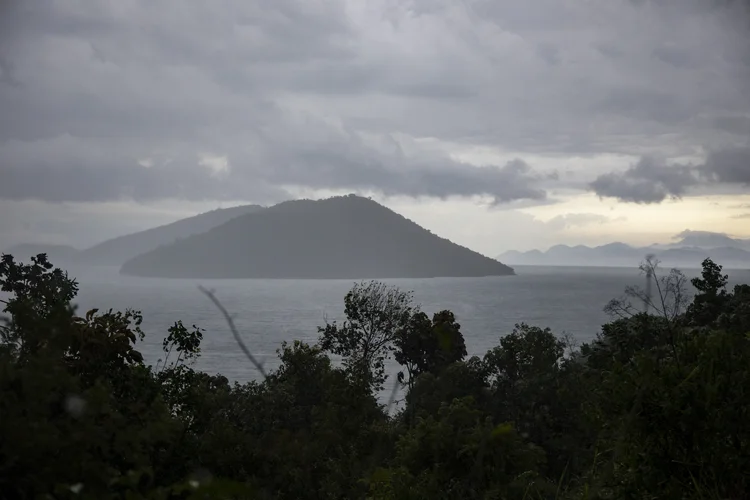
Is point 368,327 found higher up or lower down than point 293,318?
higher up

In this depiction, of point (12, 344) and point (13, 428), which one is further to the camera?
point (12, 344)

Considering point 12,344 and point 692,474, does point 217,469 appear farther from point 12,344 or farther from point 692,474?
point 12,344

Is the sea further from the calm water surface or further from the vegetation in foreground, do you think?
the vegetation in foreground

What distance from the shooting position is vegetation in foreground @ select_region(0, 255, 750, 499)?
7.60 feet

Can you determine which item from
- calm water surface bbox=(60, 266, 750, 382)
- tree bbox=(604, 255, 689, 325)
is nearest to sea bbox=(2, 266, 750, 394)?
calm water surface bbox=(60, 266, 750, 382)

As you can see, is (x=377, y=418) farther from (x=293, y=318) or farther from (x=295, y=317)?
(x=295, y=317)

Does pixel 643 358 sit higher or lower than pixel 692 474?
higher

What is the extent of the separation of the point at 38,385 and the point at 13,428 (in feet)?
0.67

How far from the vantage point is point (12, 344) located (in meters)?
2.70

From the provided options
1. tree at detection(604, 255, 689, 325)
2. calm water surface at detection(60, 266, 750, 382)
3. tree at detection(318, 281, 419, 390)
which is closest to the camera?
tree at detection(604, 255, 689, 325)

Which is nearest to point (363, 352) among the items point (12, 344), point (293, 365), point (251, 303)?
point (293, 365)

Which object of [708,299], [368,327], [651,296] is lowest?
[368,327]

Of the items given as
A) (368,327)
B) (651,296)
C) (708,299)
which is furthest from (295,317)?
(651,296)

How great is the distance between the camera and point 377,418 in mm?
23375
